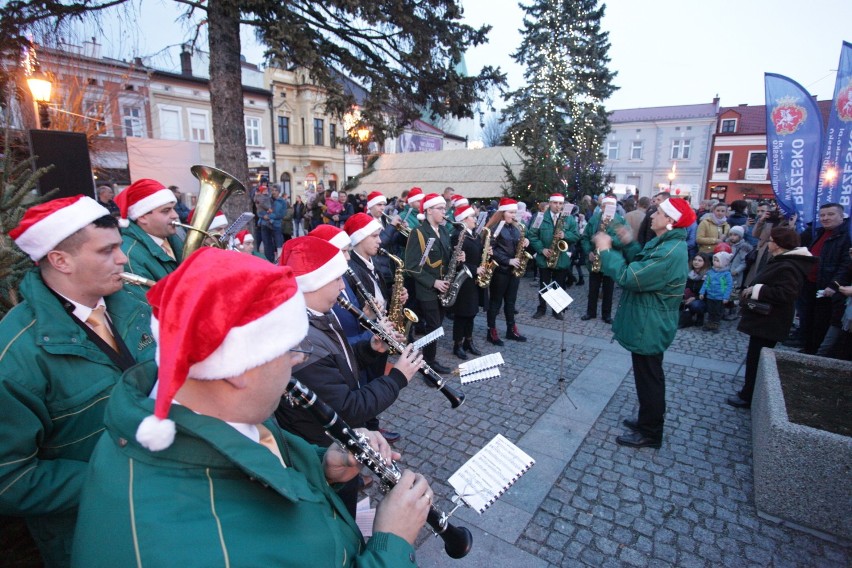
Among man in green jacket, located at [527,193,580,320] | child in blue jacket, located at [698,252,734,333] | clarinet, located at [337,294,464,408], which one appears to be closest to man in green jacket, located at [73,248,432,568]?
clarinet, located at [337,294,464,408]

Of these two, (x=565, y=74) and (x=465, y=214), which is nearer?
(x=465, y=214)

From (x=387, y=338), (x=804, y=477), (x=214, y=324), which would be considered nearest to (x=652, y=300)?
(x=804, y=477)

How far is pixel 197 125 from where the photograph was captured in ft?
94.1

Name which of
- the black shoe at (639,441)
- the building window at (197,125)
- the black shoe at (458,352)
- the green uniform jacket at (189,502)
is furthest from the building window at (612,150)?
the green uniform jacket at (189,502)

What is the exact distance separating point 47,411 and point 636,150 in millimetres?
49518

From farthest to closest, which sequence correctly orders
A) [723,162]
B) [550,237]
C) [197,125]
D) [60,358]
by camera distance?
1. [723,162]
2. [197,125]
3. [550,237]
4. [60,358]

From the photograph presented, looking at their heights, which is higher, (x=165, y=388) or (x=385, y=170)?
(x=385, y=170)

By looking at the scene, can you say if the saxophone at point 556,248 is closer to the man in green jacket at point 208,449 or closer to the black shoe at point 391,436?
the black shoe at point 391,436

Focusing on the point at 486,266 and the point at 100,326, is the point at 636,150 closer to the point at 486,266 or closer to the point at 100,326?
the point at 486,266

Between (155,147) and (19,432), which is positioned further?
(155,147)

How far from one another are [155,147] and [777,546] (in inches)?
732

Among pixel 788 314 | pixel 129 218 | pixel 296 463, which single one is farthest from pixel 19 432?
pixel 788 314

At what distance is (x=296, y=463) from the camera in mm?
1489

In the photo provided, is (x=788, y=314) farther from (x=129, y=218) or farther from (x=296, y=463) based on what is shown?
(x=129, y=218)
